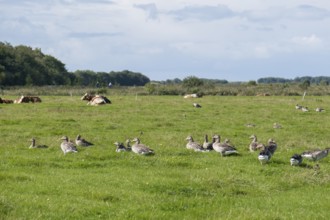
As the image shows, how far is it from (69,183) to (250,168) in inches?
268

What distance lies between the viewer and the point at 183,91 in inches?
3479

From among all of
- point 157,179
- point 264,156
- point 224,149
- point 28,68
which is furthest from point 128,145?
point 28,68

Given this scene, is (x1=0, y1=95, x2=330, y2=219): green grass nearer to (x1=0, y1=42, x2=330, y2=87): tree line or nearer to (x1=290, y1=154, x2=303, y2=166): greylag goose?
(x1=290, y1=154, x2=303, y2=166): greylag goose

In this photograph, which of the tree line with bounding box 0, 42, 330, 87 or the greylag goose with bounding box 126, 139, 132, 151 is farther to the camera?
the tree line with bounding box 0, 42, 330, 87

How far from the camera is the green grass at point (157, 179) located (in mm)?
13156

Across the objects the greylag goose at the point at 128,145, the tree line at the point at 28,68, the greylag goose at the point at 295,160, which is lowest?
the greylag goose at the point at 128,145

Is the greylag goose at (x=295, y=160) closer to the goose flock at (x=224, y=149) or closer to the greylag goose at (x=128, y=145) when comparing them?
the goose flock at (x=224, y=149)

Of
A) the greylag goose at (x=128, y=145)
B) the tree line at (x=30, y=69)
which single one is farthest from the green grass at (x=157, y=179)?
the tree line at (x=30, y=69)

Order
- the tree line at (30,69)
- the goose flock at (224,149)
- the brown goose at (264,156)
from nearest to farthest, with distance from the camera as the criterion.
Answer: the brown goose at (264,156), the goose flock at (224,149), the tree line at (30,69)

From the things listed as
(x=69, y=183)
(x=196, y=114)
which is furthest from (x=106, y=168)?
(x=196, y=114)

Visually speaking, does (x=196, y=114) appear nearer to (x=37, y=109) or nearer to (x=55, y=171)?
(x=37, y=109)

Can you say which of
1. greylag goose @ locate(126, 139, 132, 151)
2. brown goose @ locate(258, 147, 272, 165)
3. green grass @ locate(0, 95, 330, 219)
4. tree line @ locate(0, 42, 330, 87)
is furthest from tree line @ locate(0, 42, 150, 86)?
brown goose @ locate(258, 147, 272, 165)

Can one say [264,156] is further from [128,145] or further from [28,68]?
[28,68]

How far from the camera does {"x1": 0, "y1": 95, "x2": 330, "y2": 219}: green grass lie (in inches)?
518
